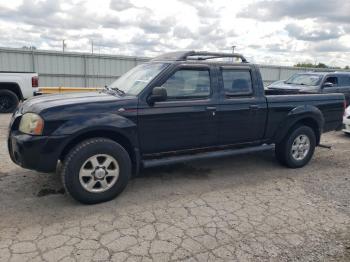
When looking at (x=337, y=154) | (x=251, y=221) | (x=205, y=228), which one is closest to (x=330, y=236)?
(x=251, y=221)

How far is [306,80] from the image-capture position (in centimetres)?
1238

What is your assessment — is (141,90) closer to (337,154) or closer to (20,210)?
(20,210)

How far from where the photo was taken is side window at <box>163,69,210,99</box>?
4.53m

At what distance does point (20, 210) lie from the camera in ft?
12.5

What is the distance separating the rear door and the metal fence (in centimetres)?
1245

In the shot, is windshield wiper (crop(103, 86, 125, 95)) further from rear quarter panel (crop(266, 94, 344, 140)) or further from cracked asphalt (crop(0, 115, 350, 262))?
rear quarter panel (crop(266, 94, 344, 140))

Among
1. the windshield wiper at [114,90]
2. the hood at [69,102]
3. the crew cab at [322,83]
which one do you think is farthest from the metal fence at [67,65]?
the hood at [69,102]

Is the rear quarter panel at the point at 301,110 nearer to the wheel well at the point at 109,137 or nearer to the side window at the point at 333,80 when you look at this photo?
the wheel well at the point at 109,137

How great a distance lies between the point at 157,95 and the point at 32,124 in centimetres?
151

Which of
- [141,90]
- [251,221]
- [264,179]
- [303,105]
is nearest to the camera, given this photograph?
[251,221]

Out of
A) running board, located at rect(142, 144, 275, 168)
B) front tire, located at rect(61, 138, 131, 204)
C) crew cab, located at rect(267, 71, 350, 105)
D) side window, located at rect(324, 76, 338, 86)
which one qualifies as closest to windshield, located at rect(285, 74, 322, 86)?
crew cab, located at rect(267, 71, 350, 105)

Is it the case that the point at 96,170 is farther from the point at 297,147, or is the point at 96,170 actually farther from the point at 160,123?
the point at 297,147

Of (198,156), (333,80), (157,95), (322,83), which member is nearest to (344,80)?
(333,80)

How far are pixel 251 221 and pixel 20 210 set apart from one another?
2663 mm
